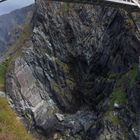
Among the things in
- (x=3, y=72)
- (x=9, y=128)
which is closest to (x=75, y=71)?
(x=3, y=72)

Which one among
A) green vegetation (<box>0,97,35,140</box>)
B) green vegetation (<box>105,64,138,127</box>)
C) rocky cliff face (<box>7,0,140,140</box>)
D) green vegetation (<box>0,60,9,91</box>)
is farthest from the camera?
green vegetation (<box>0,60,9,91</box>)

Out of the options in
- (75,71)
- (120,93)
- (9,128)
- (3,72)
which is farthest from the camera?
(3,72)

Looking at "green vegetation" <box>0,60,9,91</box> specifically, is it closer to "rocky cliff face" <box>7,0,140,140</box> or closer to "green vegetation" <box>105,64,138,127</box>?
"rocky cliff face" <box>7,0,140,140</box>

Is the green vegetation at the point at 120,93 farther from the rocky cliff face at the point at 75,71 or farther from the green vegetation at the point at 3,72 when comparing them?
the green vegetation at the point at 3,72

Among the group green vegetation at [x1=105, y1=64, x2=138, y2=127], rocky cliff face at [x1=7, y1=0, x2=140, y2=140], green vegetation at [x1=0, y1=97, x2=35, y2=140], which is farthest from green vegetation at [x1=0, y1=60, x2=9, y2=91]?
green vegetation at [x1=0, y1=97, x2=35, y2=140]

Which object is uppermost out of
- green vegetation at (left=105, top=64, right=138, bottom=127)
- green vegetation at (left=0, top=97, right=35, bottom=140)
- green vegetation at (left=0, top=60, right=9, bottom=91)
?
green vegetation at (left=0, top=97, right=35, bottom=140)

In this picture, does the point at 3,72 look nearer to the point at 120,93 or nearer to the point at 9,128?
the point at 120,93

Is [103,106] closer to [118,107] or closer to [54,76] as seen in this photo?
[118,107]

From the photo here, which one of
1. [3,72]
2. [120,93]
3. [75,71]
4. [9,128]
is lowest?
[75,71]
